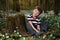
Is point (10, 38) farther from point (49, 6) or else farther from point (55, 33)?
point (49, 6)

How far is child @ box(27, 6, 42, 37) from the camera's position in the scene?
297 inches

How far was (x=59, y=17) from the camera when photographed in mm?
10391

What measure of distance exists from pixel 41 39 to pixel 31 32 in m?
0.61

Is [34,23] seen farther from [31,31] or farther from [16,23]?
[16,23]

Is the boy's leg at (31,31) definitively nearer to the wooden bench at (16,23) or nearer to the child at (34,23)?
the child at (34,23)

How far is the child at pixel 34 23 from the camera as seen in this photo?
24.7 feet

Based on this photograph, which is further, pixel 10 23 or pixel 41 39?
pixel 10 23

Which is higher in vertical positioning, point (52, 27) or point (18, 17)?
point (18, 17)

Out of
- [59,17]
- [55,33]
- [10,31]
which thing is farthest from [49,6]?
[10,31]

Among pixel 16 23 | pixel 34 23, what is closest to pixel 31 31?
pixel 34 23

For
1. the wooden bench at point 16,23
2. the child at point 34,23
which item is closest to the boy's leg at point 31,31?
the child at point 34,23

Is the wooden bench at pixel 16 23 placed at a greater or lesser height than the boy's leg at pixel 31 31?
greater

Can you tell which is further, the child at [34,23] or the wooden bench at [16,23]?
the wooden bench at [16,23]

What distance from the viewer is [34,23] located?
7.69 meters
